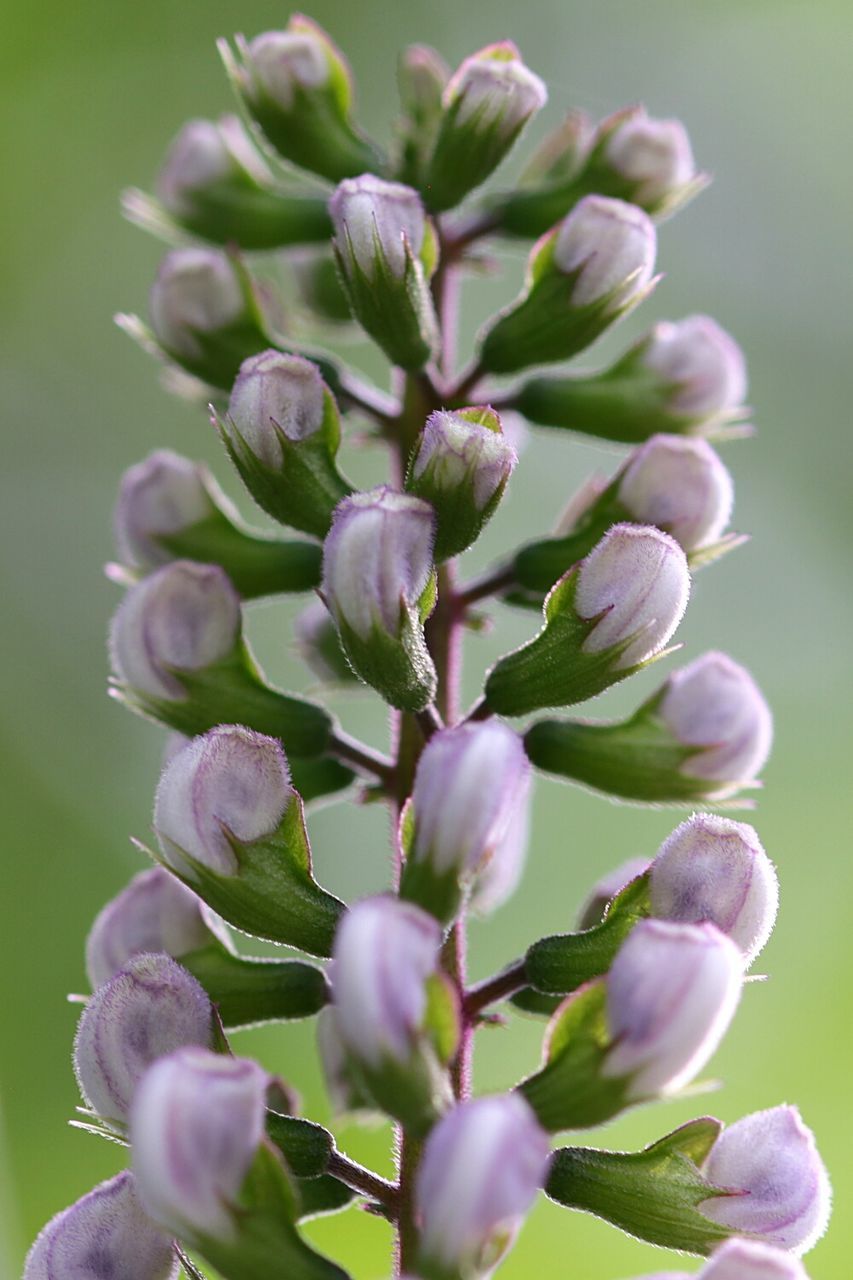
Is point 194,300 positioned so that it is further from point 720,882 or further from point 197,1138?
point 197,1138

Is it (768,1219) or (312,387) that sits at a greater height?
(312,387)

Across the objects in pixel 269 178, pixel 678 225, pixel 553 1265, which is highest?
pixel 678 225

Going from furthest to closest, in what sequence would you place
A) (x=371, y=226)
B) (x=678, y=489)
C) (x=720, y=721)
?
1. (x=678, y=489)
2. (x=720, y=721)
3. (x=371, y=226)

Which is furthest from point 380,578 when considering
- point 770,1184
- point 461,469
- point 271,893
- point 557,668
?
point 770,1184

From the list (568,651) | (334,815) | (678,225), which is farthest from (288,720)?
(678,225)

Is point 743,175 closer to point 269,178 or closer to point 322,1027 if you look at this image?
point 269,178

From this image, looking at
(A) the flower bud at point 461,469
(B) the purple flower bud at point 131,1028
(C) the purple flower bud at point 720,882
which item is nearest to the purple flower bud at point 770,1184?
(C) the purple flower bud at point 720,882

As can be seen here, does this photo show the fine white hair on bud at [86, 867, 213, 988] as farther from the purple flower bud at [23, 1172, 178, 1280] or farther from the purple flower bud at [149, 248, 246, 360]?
the purple flower bud at [149, 248, 246, 360]

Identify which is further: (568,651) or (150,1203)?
(568,651)
